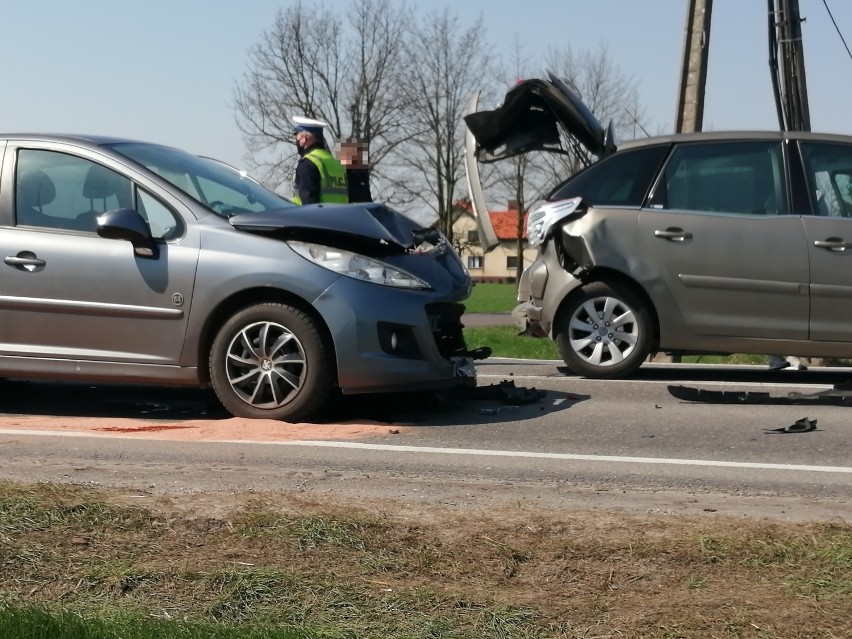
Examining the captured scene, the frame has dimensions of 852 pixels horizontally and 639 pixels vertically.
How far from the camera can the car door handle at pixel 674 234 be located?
30.0 ft

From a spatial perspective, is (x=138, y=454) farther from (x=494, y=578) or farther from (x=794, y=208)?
(x=794, y=208)

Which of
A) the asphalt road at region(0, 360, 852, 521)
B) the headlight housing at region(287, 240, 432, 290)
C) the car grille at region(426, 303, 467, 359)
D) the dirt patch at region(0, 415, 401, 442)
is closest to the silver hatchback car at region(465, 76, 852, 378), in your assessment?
the asphalt road at region(0, 360, 852, 521)

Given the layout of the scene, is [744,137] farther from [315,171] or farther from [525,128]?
[315,171]

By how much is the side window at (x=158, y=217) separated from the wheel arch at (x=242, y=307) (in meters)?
0.52

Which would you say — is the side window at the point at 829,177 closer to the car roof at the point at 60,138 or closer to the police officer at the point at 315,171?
the police officer at the point at 315,171

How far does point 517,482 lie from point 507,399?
2412mm

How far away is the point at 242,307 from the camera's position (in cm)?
712

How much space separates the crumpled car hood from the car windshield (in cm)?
30

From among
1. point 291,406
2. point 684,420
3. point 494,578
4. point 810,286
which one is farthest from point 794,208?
point 494,578

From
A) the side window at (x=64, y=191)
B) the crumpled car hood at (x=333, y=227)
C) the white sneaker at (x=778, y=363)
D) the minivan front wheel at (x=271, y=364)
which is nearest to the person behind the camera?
the minivan front wheel at (x=271, y=364)

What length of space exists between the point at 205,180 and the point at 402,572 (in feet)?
14.3

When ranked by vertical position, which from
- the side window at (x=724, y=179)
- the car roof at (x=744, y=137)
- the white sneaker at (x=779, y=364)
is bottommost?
the white sneaker at (x=779, y=364)

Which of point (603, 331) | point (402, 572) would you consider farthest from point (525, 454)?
point (603, 331)

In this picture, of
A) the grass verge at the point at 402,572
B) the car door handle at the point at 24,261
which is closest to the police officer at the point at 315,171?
the car door handle at the point at 24,261
